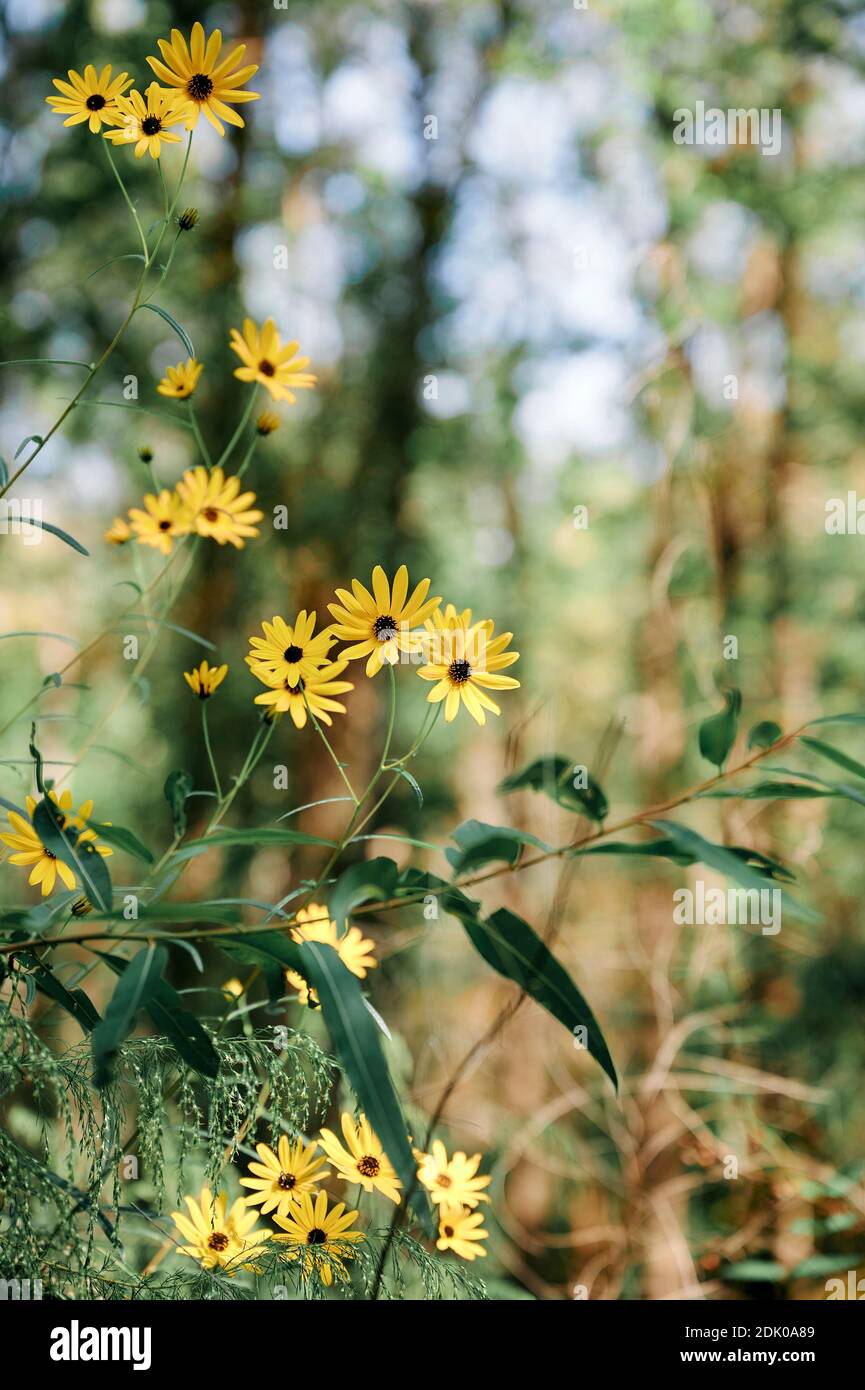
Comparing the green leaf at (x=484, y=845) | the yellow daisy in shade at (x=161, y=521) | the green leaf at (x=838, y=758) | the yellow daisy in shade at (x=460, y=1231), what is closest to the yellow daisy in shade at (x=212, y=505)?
the yellow daisy in shade at (x=161, y=521)

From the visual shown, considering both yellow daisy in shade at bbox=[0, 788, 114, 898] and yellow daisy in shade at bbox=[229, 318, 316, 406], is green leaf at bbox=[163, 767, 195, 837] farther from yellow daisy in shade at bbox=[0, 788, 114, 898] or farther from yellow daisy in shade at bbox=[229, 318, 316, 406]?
yellow daisy in shade at bbox=[229, 318, 316, 406]

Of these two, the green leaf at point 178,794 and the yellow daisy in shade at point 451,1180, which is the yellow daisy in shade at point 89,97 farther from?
the yellow daisy in shade at point 451,1180

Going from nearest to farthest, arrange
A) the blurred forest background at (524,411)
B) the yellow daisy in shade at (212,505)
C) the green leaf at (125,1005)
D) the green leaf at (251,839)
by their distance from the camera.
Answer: the green leaf at (125,1005) < the green leaf at (251,839) < the yellow daisy in shade at (212,505) < the blurred forest background at (524,411)

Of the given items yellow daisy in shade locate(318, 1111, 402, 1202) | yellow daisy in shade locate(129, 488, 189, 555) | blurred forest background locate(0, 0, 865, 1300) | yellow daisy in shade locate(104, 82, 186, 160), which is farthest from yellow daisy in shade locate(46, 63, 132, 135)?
blurred forest background locate(0, 0, 865, 1300)

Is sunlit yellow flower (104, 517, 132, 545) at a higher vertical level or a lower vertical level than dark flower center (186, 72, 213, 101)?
lower

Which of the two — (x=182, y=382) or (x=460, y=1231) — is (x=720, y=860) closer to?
(x=460, y=1231)

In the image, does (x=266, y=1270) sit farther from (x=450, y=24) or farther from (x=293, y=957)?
(x=450, y=24)

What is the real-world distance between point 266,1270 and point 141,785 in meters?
2.73

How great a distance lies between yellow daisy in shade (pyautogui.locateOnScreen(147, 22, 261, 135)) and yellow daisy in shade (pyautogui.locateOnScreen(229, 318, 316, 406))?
14 cm

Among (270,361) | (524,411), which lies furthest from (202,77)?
(524,411)

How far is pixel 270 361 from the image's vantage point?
0.73 meters

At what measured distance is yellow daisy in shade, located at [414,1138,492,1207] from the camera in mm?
680

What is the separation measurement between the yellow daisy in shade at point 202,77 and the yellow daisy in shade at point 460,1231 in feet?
2.65

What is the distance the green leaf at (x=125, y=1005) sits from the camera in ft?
1.31
